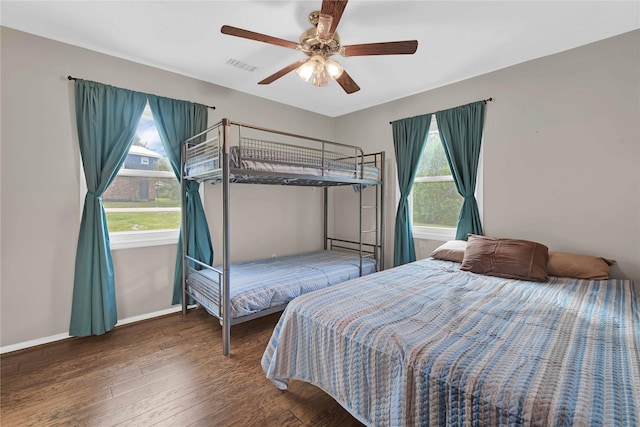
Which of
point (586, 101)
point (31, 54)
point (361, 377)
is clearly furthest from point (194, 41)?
point (586, 101)

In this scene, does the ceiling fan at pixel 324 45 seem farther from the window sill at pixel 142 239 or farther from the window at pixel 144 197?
the window sill at pixel 142 239

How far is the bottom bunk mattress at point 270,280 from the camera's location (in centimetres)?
251

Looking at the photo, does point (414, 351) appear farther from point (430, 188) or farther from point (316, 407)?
point (430, 188)

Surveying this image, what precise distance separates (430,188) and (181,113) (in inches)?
122

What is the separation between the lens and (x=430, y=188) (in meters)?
3.60

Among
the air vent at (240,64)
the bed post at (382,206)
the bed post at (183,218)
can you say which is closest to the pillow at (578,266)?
the bed post at (382,206)

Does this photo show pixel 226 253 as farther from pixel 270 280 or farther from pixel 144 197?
pixel 144 197

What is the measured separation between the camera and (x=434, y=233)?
11.6ft

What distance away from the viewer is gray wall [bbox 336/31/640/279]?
2311 millimetres

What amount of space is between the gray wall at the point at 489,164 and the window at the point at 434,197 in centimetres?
42

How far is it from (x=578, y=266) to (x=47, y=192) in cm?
459

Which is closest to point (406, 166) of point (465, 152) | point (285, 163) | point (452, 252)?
point (465, 152)

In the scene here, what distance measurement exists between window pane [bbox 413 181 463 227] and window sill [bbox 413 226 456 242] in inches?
Result: 2.5

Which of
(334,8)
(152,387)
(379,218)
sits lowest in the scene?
(152,387)
